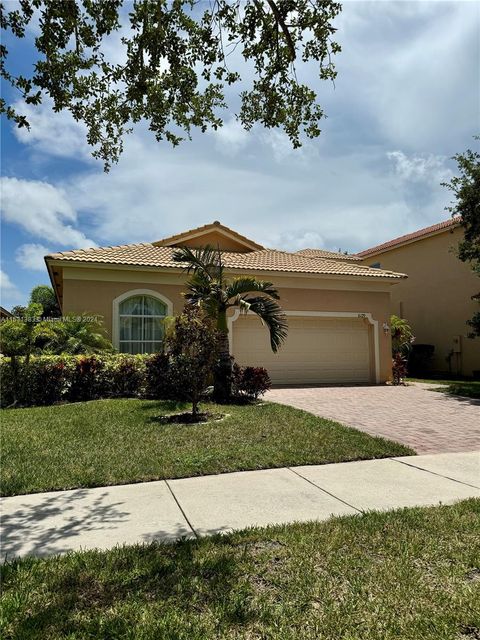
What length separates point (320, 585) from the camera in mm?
3172

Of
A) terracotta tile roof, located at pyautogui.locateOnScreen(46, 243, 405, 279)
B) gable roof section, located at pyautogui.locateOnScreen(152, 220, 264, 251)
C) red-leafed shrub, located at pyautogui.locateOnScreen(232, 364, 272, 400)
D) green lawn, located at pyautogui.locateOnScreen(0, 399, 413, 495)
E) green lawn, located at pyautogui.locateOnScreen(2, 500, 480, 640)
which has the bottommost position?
green lawn, located at pyautogui.locateOnScreen(2, 500, 480, 640)

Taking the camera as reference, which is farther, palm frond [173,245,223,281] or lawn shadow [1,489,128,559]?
palm frond [173,245,223,281]

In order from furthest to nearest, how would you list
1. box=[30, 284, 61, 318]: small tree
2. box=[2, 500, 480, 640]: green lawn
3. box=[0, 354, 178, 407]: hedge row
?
1. box=[30, 284, 61, 318]: small tree
2. box=[0, 354, 178, 407]: hedge row
3. box=[2, 500, 480, 640]: green lawn

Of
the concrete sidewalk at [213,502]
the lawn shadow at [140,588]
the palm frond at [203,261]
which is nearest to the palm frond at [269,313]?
the palm frond at [203,261]

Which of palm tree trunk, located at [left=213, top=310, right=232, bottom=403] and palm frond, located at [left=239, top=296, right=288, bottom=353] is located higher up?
palm frond, located at [left=239, top=296, right=288, bottom=353]

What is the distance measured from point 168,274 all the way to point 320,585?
13328mm

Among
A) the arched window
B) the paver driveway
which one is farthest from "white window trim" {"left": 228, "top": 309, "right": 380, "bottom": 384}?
the arched window

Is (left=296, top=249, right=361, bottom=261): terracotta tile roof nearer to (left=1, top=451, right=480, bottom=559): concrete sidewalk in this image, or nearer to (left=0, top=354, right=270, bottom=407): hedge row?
(left=0, top=354, right=270, bottom=407): hedge row

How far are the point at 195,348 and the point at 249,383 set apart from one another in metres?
2.97

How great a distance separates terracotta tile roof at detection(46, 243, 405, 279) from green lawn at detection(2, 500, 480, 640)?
40.0 feet

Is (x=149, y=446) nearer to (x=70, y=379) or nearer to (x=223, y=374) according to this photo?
(x=223, y=374)

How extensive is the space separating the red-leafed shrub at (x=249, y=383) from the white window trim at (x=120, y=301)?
4395 millimetres

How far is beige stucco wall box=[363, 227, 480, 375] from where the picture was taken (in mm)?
22453

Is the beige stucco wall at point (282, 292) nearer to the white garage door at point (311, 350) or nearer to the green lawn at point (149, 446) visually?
the white garage door at point (311, 350)
